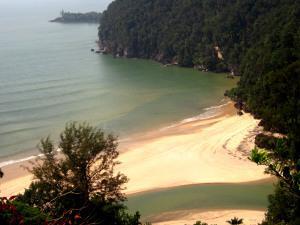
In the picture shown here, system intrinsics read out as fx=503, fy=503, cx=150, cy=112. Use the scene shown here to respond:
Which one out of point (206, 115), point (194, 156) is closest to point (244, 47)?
point (206, 115)

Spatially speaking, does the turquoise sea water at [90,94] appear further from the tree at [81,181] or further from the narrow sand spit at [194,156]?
the tree at [81,181]

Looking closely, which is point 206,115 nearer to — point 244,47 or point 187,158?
point 187,158

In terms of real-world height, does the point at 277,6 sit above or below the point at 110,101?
above

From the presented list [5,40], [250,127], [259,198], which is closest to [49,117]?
[250,127]

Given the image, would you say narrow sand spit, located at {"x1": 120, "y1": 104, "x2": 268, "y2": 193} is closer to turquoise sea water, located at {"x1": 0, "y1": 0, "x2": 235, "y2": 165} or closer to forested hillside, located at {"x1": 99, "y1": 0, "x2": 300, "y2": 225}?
forested hillside, located at {"x1": 99, "y1": 0, "x2": 300, "y2": 225}

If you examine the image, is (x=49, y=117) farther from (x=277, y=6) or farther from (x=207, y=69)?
(x=277, y=6)

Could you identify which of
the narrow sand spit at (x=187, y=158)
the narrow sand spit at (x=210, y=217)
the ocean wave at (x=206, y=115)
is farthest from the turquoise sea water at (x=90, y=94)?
the narrow sand spit at (x=210, y=217)
